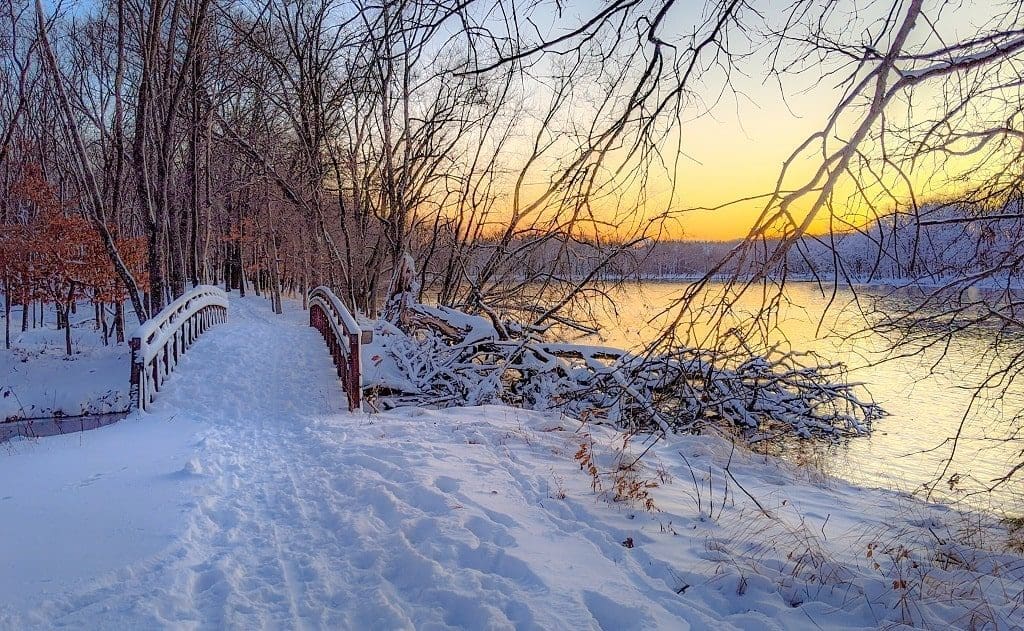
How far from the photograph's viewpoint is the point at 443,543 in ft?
11.3

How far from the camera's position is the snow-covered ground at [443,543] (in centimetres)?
280

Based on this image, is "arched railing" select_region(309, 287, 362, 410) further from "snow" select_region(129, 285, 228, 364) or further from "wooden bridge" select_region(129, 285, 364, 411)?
"snow" select_region(129, 285, 228, 364)

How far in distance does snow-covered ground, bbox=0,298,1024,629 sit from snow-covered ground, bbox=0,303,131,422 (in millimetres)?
9035

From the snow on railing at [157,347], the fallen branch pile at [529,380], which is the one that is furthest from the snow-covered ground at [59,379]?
the fallen branch pile at [529,380]

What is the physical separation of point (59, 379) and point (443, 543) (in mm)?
16887

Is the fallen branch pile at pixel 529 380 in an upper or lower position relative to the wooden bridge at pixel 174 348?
lower

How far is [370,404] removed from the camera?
884 centimetres

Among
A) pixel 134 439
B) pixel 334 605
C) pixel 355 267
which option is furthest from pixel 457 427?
pixel 355 267

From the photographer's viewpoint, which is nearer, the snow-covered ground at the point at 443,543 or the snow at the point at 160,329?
the snow-covered ground at the point at 443,543

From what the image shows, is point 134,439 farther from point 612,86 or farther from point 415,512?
point 612,86

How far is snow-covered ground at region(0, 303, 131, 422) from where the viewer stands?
13570mm

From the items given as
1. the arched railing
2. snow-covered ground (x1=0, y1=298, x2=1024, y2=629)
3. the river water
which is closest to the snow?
snow-covered ground (x1=0, y1=298, x2=1024, y2=629)

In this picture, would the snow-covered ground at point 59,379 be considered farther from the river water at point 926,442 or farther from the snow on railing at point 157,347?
the river water at point 926,442

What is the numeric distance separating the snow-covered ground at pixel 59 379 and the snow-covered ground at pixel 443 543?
903 centimetres
